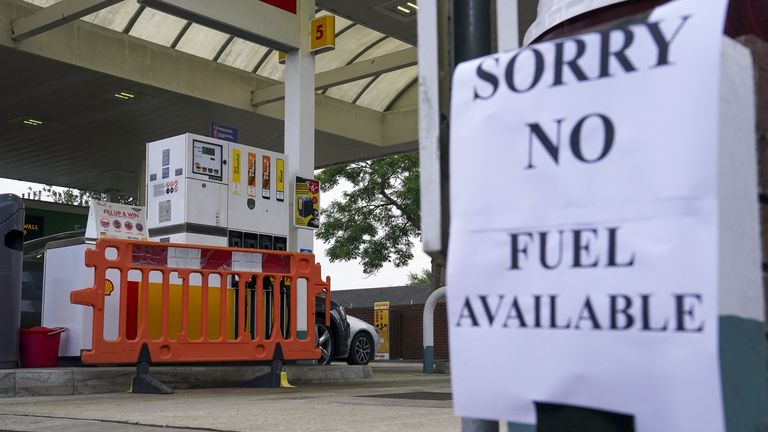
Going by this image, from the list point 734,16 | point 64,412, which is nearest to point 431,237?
point 734,16

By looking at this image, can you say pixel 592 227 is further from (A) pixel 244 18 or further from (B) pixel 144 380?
(A) pixel 244 18

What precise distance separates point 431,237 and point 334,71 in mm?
16065

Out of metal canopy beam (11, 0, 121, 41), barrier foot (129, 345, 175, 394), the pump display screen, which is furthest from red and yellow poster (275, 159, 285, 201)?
barrier foot (129, 345, 175, 394)

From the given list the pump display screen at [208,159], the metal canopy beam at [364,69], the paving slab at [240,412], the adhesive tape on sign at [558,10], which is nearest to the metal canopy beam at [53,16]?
the pump display screen at [208,159]

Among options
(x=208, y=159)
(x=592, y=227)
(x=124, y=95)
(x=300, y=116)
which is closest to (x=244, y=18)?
(x=300, y=116)

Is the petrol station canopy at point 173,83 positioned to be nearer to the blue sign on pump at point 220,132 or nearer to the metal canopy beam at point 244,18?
the metal canopy beam at point 244,18

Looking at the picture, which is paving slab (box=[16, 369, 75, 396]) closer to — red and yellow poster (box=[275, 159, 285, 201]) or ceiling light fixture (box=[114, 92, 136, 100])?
red and yellow poster (box=[275, 159, 285, 201])

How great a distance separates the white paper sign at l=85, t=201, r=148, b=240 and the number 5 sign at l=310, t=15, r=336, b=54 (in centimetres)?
341

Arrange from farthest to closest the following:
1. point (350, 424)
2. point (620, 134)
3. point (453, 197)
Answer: point (350, 424)
point (453, 197)
point (620, 134)

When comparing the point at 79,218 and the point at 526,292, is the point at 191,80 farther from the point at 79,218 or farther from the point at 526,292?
the point at 526,292

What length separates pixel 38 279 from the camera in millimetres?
10328

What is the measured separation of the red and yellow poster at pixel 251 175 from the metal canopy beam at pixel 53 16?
329 cm

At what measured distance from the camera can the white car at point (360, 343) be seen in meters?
14.0

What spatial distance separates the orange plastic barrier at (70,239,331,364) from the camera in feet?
26.3
